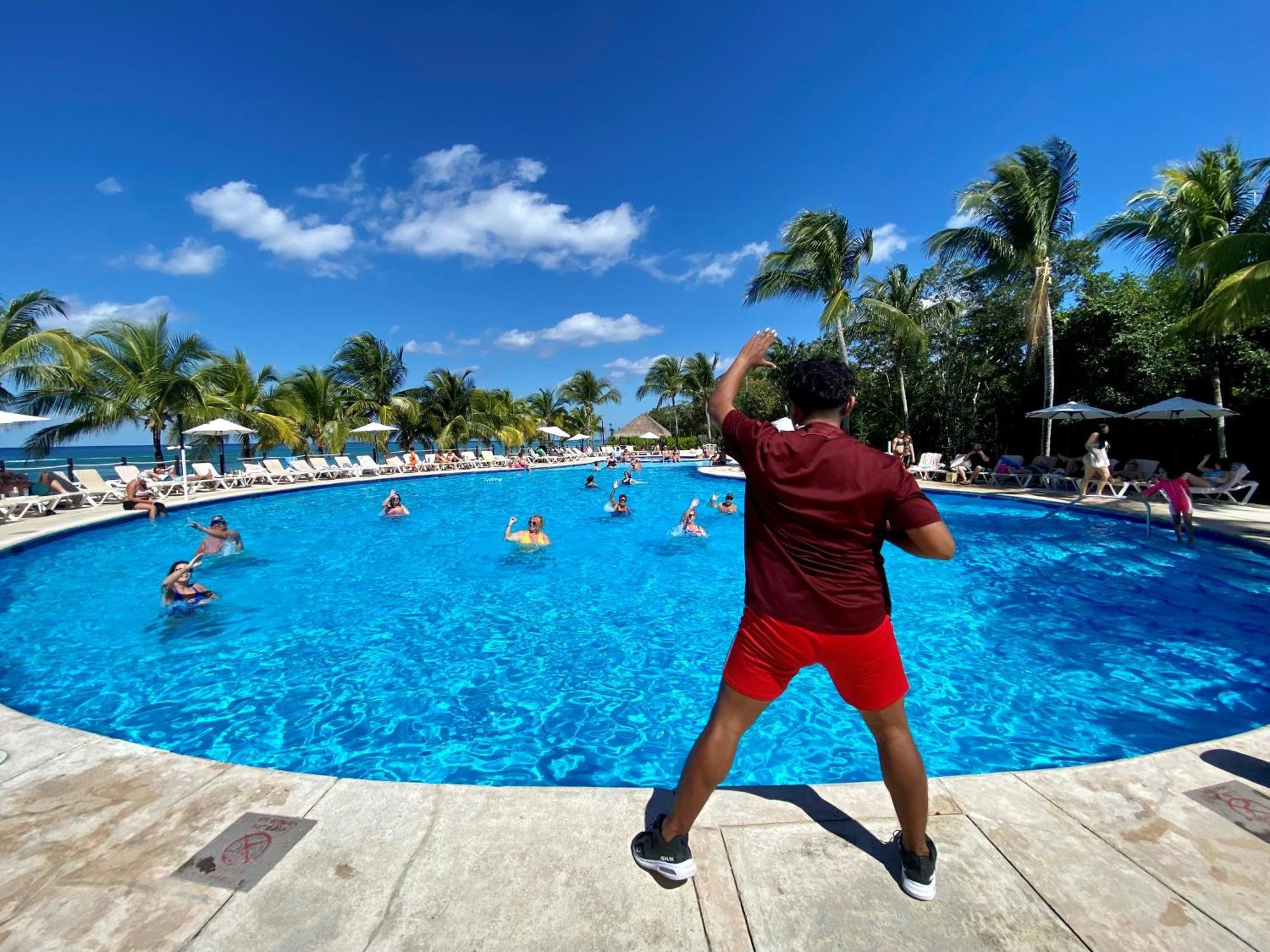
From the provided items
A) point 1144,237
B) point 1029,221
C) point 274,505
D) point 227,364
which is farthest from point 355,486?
point 1144,237

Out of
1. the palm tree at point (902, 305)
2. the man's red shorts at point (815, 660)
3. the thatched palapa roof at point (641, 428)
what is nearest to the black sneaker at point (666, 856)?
the man's red shorts at point (815, 660)

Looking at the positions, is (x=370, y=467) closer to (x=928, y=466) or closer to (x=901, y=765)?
(x=928, y=466)

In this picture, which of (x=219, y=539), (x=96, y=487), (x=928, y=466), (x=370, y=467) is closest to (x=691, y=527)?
(x=219, y=539)

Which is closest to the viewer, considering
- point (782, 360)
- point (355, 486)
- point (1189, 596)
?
point (1189, 596)

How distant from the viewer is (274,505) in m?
16.5

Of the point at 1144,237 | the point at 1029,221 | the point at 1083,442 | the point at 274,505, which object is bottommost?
the point at 274,505

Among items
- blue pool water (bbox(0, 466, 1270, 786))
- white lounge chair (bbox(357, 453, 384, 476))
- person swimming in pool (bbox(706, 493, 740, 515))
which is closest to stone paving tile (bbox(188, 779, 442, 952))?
blue pool water (bbox(0, 466, 1270, 786))

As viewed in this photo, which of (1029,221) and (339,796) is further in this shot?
(1029,221)

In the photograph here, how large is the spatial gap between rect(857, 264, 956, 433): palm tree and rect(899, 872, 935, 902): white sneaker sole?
2120 centimetres

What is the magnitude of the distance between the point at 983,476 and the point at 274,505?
21648 mm

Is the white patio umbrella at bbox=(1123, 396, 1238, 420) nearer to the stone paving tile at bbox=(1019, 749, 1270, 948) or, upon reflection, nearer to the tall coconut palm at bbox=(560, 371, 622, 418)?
the stone paving tile at bbox=(1019, 749, 1270, 948)

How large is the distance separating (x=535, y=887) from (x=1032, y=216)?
20397mm

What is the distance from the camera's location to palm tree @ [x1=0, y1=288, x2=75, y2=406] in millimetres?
14039

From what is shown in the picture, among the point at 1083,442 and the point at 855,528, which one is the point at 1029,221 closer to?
the point at 1083,442
